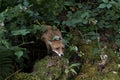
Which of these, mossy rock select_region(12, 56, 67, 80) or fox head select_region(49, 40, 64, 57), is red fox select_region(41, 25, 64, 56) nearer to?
fox head select_region(49, 40, 64, 57)

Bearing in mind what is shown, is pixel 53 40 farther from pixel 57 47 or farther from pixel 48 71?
pixel 48 71

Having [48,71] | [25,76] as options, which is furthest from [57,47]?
[25,76]

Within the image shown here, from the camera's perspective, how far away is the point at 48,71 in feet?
11.3

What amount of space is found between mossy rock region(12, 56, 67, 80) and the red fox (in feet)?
0.57

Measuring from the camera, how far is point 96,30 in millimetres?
3975

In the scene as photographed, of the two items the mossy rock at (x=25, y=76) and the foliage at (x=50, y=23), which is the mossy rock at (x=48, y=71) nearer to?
the mossy rock at (x=25, y=76)

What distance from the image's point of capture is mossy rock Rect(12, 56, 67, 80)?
342cm

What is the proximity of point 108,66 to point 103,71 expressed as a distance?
0.10 meters

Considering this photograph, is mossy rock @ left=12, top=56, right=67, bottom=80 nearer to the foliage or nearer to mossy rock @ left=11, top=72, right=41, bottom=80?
mossy rock @ left=11, top=72, right=41, bottom=80

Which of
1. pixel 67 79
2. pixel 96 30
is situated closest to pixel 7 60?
pixel 67 79

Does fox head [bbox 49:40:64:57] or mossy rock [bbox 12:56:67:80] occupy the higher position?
fox head [bbox 49:40:64:57]

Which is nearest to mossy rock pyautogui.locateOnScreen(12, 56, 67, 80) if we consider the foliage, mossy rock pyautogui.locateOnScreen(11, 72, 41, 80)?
mossy rock pyautogui.locateOnScreen(11, 72, 41, 80)

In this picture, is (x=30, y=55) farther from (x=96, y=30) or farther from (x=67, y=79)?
(x=96, y=30)

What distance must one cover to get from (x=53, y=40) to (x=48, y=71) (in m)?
0.36
